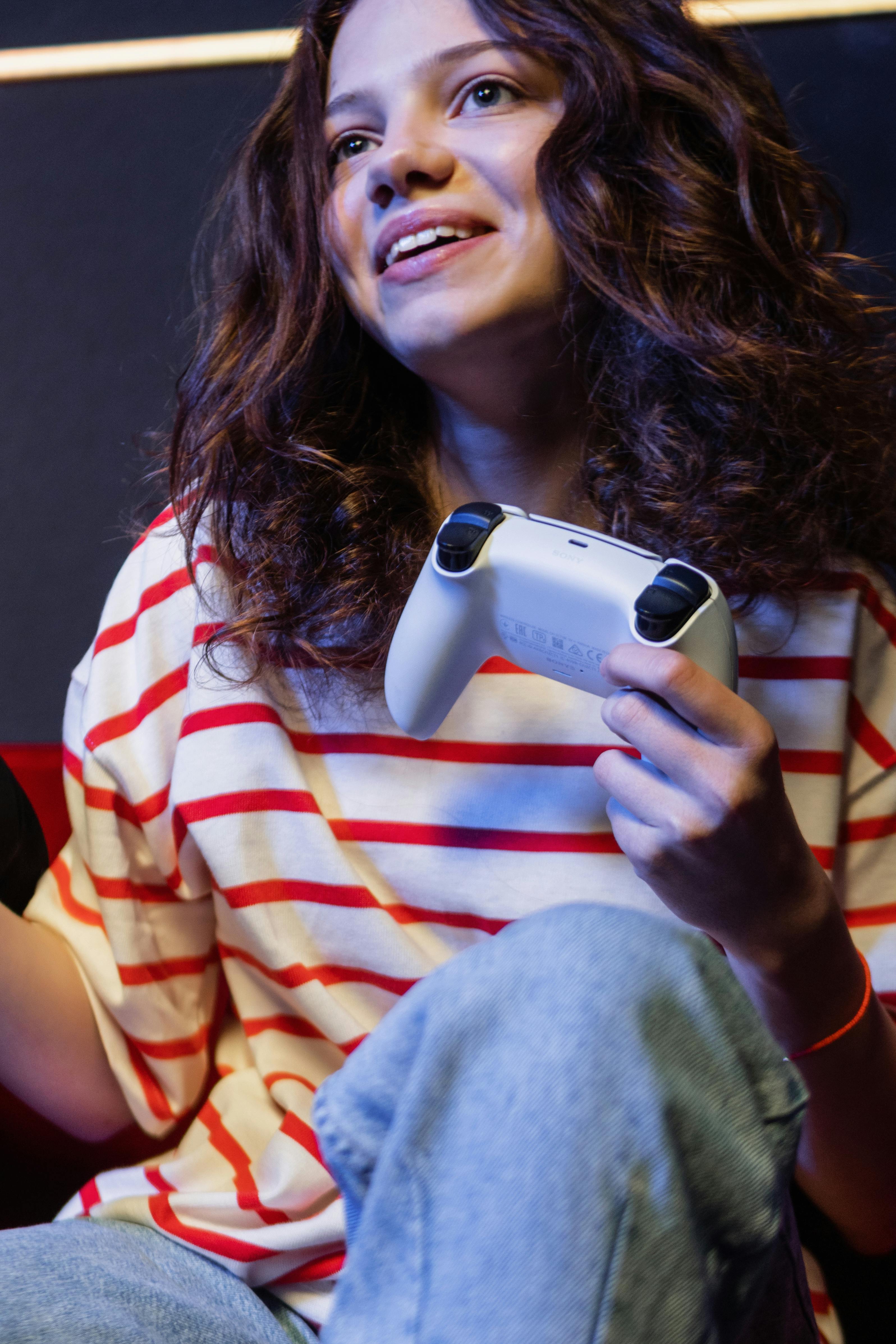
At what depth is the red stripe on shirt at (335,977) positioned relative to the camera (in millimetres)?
816

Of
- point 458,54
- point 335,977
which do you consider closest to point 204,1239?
point 335,977

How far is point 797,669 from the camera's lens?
810 mm

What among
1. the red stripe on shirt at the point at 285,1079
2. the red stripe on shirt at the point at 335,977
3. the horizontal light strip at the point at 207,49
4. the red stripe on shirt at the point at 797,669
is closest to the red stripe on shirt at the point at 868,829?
the red stripe on shirt at the point at 797,669

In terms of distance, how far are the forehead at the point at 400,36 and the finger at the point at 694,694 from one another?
48 centimetres

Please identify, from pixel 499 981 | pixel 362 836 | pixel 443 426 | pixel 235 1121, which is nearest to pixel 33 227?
pixel 443 426

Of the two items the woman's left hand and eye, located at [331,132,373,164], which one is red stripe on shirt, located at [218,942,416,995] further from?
eye, located at [331,132,373,164]

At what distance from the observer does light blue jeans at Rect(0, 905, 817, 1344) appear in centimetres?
36

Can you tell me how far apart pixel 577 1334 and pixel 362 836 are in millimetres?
499

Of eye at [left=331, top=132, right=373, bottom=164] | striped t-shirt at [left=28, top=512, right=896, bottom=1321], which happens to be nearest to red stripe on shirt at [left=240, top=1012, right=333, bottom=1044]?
striped t-shirt at [left=28, top=512, right=896, bottom=1321]

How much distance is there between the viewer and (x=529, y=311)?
2.52 ft

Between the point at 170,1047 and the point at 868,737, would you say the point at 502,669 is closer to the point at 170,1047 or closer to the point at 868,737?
the point at 868,737

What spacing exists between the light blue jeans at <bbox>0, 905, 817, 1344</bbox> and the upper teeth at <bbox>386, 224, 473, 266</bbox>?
20.3 inches

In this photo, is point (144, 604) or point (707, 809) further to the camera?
point (144, 604)

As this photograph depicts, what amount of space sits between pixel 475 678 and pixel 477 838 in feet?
0.40
